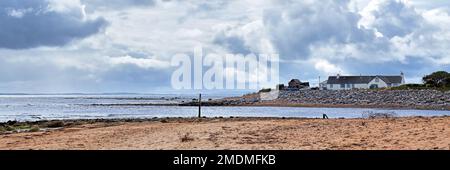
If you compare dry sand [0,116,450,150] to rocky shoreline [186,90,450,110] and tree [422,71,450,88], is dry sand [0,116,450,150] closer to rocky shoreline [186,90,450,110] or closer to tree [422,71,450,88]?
rocky shoreline [186,90,450,110]

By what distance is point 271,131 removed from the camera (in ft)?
65.2

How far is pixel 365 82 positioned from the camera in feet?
388

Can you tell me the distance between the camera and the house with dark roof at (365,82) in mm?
117062

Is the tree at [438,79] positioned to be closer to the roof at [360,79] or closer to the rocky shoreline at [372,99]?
the rocky shoreline at [372,99]

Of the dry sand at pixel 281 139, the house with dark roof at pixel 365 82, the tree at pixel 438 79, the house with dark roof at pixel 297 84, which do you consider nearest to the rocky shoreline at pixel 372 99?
the tree at pixel 438 79

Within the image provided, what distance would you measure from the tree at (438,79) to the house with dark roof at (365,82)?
46.0ft

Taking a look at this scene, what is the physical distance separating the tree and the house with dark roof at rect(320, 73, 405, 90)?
14.0 meters

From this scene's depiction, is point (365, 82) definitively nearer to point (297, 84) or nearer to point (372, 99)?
point (297, 84)

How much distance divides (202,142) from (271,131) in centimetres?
406

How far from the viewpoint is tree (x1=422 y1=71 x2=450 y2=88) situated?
90.4 metres

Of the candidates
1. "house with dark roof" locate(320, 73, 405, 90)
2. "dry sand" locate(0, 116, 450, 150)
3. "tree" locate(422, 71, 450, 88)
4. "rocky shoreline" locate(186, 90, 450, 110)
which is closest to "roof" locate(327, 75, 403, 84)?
"house with dark roof" locate(320, 73, 405, 90)
